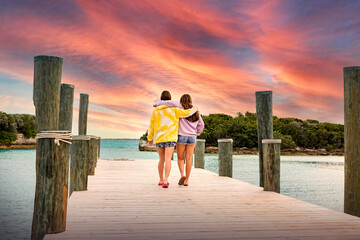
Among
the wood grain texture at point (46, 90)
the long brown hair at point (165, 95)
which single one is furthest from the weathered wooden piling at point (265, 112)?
the wood grain texture at point (46, 90)

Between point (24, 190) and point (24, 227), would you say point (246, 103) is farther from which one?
point (24, 227)

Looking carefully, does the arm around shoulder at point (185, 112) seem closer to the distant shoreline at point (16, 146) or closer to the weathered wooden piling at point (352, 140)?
the weathered wooden piling at point (352, 140)

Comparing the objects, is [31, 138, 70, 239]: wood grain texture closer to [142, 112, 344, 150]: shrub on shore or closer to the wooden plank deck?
the wooden plank deck

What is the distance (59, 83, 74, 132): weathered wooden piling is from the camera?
779 cm

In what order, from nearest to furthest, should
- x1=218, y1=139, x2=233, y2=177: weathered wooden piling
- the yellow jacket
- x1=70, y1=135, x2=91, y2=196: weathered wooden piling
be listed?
1. x1=70, y1=135, x2=91, y2=196: weathered wooden piling
2. the yellow jacket
3. x1=218, y1=139, x2=233, y2=177: weathered wooden piling

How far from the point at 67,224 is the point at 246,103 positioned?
21.6 metres

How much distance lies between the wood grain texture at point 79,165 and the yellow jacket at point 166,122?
1.25 m

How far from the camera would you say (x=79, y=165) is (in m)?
6.02

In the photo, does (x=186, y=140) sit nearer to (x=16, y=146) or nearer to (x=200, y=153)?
(x=200, y=153)

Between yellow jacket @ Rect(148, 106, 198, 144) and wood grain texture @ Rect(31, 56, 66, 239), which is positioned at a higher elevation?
yellow jacket @ Rect(148, 106, 198, 144)

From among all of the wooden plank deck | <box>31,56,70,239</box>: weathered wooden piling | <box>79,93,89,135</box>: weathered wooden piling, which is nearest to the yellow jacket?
the wooden plank deck

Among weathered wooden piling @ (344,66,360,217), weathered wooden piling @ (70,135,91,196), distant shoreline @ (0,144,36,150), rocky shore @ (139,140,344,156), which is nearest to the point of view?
weathered wooden piling @ (344,66,360,217)

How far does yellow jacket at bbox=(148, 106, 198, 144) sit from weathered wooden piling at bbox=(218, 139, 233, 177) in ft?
6.87

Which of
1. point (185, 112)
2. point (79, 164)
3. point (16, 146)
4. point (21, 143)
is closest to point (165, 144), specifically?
point (185, 112)
